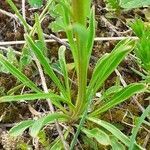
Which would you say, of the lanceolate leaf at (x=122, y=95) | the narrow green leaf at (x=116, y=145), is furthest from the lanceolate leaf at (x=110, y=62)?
the narrow green leaf at (x=116, y=145)

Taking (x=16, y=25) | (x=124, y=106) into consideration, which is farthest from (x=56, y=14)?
(x=124, y=106)

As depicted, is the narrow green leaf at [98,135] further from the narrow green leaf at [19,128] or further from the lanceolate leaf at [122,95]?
the narrow green leaf at [19,128]

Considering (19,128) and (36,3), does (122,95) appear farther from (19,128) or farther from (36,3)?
(36,3)

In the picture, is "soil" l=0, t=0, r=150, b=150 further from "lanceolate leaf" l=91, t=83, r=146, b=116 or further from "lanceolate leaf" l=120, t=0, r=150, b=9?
"lanceolate leaf" l=120, t=0, r=150, b=9

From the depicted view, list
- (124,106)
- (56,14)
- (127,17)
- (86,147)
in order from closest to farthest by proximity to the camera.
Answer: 1. (86,147)
2. (124,106)
3. (56,14)
4. (127,17)

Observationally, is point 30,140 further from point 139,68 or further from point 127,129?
point 139,68

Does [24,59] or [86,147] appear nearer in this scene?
[86,147]

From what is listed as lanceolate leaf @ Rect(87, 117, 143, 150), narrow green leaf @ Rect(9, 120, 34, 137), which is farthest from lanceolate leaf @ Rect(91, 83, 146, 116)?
narrow green leaf @ Rect(9, 120, 34, 137)
